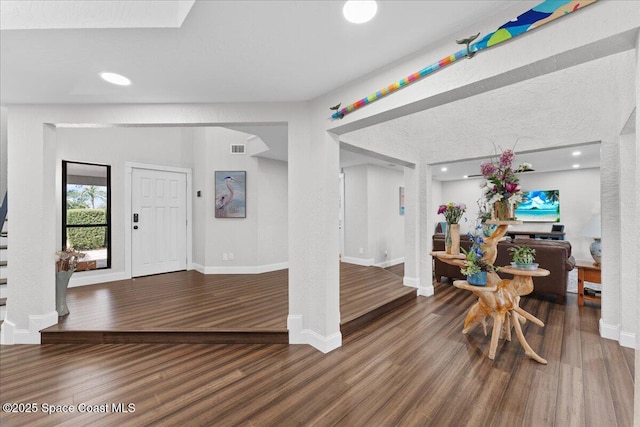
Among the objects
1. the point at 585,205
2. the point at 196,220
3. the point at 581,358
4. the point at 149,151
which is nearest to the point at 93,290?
the point at 196,220

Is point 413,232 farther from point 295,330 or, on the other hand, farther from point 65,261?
point 65,261

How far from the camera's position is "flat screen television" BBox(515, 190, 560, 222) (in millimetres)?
7367

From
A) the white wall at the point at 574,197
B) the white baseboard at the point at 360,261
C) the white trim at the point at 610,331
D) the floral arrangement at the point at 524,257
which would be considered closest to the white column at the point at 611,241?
the white trim at the point at 610,331

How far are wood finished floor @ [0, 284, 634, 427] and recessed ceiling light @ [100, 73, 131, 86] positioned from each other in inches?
91.7

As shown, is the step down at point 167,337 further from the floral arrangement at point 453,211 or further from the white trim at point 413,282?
the white trim at point 413,282

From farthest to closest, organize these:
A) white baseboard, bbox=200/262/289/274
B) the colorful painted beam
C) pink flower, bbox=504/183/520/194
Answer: white baseboard, bbox=200/262/289/274, pink flower, bbox=504/183/520/194, the colorful painted beam

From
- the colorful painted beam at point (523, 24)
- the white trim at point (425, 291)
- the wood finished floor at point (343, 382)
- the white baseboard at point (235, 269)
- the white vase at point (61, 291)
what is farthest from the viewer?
the white baseboard at point (235, 269)

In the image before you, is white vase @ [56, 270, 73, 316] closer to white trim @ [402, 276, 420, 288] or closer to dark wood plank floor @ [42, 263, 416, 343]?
dark wood plank floor @ [42, 263, 416, 343]

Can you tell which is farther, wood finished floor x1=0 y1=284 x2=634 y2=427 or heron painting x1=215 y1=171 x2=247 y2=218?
heron painting x1=215 y1=171 x2=247 y2=218

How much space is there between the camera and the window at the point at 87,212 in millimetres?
4168

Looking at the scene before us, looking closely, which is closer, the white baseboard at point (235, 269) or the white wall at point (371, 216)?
the white baseboard at point (235, 269)

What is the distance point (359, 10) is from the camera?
54.2 inches

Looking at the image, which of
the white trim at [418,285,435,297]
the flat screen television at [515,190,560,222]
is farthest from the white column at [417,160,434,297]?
the flat screen television at [515,190,560,222]

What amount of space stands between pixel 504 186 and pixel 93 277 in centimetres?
574
